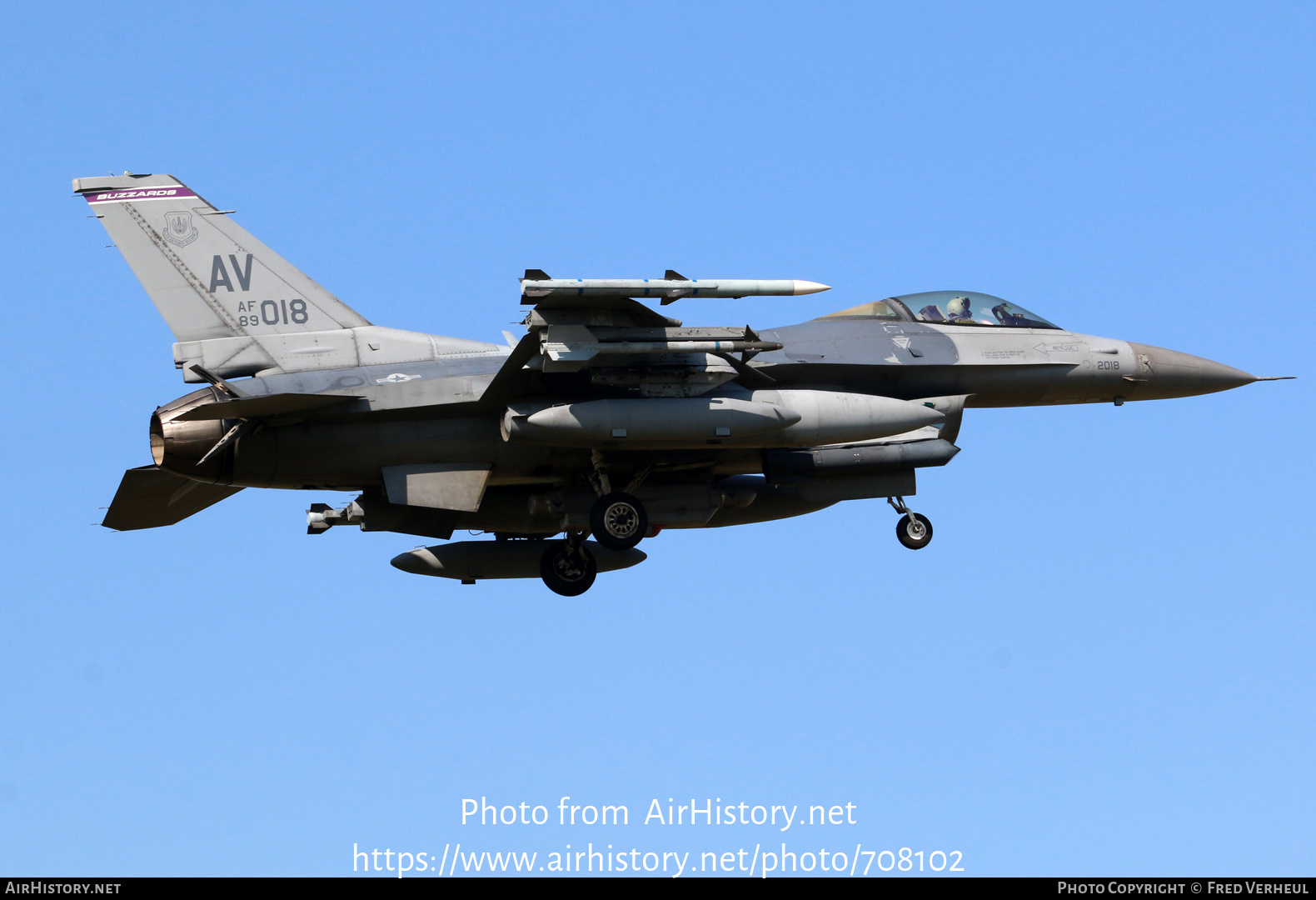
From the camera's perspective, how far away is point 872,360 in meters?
19.2

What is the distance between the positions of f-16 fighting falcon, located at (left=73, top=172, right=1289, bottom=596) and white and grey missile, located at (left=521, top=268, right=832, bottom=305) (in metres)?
0.02

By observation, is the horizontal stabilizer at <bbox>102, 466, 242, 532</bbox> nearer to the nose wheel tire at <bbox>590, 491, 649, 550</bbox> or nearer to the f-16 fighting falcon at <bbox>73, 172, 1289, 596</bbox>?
the f-16 fighting falcon at <bbox>73, 172, 1289, 596</bbox>

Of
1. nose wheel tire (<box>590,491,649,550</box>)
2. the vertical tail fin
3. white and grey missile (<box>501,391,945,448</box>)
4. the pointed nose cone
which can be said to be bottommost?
nose wheel tire (<box>590,491,649,550</box>)

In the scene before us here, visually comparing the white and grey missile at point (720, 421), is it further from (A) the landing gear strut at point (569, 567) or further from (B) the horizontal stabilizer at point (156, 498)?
(B) the horizontal stabilizer at point (156, 498)

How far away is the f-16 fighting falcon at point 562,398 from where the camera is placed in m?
17.2

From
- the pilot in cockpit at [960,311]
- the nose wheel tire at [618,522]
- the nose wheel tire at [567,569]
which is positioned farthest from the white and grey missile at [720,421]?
the nose wheel tire at [567,569]

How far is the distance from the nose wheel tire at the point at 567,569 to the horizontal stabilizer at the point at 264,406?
3.97 m

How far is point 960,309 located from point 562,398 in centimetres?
548

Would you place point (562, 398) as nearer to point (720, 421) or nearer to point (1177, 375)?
point (720, 421)

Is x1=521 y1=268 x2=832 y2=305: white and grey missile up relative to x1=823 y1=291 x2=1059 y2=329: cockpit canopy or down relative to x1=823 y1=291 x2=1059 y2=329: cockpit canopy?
down

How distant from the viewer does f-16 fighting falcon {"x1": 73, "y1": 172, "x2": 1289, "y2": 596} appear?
17234 millimetres

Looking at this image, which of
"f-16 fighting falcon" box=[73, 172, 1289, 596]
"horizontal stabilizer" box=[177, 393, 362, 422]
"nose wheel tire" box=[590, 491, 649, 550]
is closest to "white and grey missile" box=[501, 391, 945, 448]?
"f-16 fighting falcon" box=[73, 172, 1289, 596]

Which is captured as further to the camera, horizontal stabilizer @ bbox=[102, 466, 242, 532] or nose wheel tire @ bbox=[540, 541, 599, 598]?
nose wheel tire @ bbox=[540, 541, 599, 598]
